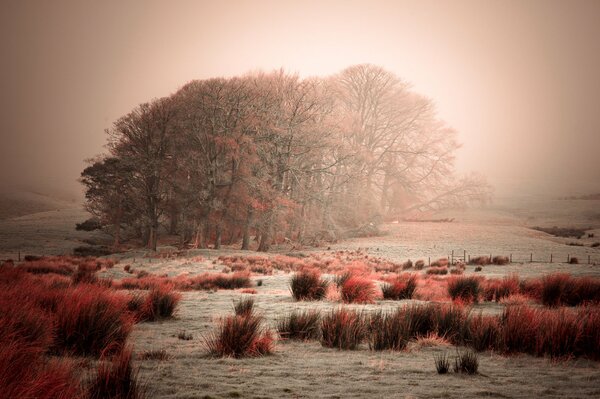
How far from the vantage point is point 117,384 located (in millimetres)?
3369

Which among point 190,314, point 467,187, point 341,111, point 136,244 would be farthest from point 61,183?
point 190,314

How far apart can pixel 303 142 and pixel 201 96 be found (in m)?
8.94

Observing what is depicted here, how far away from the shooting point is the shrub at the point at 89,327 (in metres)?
5.32

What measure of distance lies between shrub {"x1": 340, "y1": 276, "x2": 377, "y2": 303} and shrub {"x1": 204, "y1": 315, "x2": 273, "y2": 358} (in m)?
5.24

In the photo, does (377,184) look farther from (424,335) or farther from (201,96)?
(424,335)

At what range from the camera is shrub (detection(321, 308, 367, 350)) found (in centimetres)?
602

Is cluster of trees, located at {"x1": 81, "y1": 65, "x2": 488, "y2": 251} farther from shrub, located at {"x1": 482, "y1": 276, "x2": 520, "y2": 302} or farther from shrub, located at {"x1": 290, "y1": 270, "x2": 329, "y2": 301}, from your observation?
shrub, located at {"x1": 482, "y1": 276, "x2": 520, "y2": 302}

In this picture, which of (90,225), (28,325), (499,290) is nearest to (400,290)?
(499,290)

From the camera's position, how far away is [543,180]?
362ft

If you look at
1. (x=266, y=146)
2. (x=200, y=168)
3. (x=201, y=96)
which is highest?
(x=201, y=96)

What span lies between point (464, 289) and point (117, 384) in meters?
10.2

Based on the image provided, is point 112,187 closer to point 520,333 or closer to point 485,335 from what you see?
point 485,335

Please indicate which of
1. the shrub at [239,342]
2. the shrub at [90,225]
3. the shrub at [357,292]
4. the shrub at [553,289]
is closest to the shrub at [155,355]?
the shrub at [239,342]

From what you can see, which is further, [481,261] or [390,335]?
[481,261]
